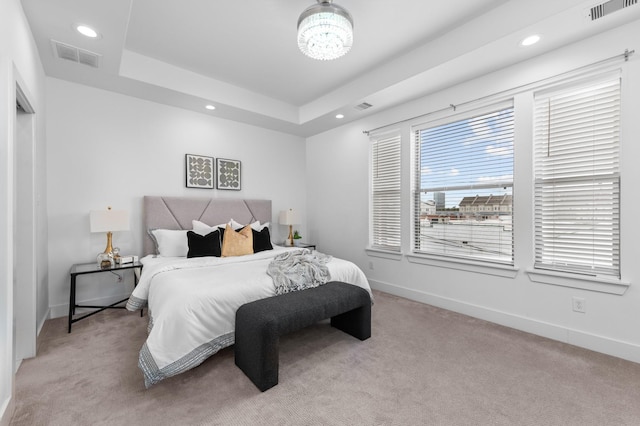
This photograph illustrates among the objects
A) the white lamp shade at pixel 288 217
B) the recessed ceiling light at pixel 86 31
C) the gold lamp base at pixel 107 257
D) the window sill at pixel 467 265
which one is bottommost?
the window sill at pixel 467 265

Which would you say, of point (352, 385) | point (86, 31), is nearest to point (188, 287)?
point (352, 385)

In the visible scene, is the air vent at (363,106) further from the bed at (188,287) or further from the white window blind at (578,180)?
the bed at (188,287)

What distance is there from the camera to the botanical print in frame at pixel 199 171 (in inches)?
160

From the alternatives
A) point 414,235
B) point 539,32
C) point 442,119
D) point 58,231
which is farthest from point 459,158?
point 58,231

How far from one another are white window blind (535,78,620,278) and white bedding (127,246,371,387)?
270cm

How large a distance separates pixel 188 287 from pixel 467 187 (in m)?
3.11

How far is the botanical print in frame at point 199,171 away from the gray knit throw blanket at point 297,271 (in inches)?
76.7

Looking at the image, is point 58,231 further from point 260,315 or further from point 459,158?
point 459,158

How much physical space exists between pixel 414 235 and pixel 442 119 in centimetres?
152

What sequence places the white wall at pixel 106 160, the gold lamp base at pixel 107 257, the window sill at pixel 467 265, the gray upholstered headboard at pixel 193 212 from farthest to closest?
the gray upholstered headboard at pixel 193 212 → the white wall at pixel 106 160 → the gold lamp base at pixel 107 257 → the window sill at pixel 467 265

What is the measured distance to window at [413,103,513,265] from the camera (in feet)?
10.00

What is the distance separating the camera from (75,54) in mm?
2691

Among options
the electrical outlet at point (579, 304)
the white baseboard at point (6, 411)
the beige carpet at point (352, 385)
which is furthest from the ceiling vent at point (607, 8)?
the white baseboard at point (6, 411)

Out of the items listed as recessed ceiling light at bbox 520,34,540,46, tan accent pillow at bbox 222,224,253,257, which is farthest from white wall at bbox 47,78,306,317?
recessed ceiling light at bbox 520,34,540,46
